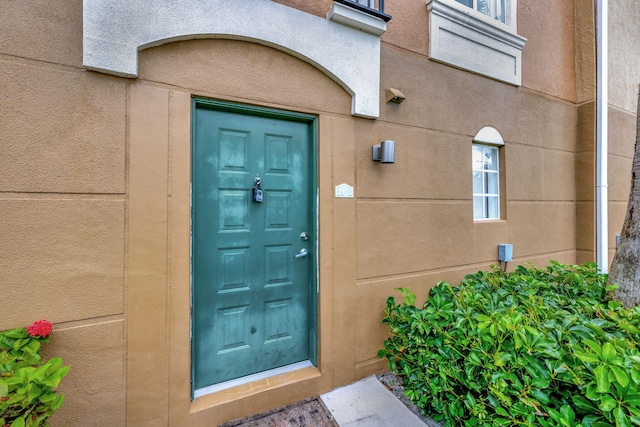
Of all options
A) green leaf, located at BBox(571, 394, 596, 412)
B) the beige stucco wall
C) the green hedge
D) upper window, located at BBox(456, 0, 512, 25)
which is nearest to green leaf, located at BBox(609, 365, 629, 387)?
the green hedge

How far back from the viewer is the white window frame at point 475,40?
314 centimetres

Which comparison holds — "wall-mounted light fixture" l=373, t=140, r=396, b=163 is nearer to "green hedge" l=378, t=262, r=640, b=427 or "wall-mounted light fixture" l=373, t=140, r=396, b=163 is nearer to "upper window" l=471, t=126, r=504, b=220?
"green hedge" l=378, t=262, r=640, b=427

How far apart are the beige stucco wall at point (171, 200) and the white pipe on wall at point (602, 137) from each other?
1.56 meters

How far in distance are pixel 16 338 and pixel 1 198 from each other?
0.81m

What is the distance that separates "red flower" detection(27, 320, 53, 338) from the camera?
1618 mm

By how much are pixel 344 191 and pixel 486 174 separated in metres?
2.32

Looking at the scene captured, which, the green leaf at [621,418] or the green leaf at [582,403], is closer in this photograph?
the green leaf at [621,418]

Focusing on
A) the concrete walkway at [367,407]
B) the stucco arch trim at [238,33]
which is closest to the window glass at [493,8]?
the stucco arch trim at [238,33]

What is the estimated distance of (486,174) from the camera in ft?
12.3

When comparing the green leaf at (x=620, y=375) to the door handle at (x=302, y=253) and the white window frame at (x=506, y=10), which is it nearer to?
the door handle at (x=302, y=253)

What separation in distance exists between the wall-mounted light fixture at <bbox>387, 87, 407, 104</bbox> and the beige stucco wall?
0.30 feet

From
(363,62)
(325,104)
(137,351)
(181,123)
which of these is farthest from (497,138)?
(137,351)

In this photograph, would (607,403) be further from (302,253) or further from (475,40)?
(475,40)

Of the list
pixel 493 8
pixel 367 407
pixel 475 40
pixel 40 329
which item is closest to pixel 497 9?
pixel 493 8
